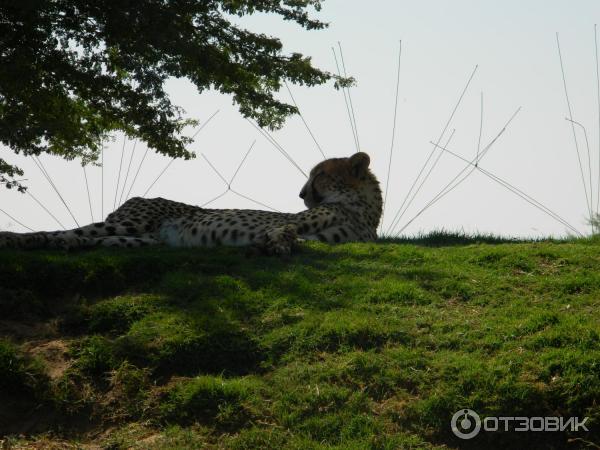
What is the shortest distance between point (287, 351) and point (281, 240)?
245 cm

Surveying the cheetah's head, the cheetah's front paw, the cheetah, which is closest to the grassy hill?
the cheetah's front paw

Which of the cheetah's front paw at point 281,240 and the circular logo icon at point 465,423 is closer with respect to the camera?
the circular logo icon at point 465,423

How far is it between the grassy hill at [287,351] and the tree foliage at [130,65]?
109 inches

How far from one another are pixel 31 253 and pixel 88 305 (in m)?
1.34

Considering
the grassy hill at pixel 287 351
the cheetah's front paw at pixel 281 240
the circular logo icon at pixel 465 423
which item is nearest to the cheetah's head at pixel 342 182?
the cheetah's front paw at pixel 281 240

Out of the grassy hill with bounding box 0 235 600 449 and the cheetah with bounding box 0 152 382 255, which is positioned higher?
the cheetah with bounding box 0 152 382 255

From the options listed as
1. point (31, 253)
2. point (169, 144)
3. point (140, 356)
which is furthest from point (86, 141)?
point (140, 356)

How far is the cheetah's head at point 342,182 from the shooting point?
33.1 ft

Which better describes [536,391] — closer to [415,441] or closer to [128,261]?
[415,441]

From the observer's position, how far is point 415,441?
4.70 meters

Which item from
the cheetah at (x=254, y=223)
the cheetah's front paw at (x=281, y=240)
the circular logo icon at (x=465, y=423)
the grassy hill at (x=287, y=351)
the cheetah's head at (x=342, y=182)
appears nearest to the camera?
the circular logo icon at (x=465, y=423)
